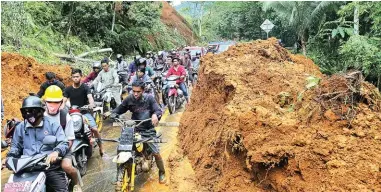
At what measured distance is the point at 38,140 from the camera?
4930mm

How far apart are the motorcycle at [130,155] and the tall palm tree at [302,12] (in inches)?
650

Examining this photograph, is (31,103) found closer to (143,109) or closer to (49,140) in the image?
(49,140)

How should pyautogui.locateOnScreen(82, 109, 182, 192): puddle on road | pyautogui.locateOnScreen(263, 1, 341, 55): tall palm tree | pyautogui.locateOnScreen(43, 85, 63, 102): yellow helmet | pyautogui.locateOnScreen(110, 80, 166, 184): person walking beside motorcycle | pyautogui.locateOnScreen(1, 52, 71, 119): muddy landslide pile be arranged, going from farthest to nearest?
pyautogui.locateOnScreen(263, 1, 341, 55): tall palm tree < pyautogui.locateOnScreen(1, 52, 71, 119): muddy landslide pile < pyautogui.locateOnScreen(82, 109, 182, 192): puddle on road < pyautogui.locateOnScreen(110, 80, 166, 184): person walking beside motorcycle < pyautogui.locateOnScreen(43, 85, 63, 102): yellow helmet

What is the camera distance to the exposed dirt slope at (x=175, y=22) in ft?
163

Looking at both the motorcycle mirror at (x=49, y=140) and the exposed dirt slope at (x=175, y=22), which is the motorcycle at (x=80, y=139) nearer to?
the motorcycle mirror at (x=49, y=140)

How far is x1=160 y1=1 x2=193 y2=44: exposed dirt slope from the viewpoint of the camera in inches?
1956

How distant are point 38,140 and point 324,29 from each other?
1791 centimetres

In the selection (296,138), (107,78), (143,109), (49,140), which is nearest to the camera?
(296,138)

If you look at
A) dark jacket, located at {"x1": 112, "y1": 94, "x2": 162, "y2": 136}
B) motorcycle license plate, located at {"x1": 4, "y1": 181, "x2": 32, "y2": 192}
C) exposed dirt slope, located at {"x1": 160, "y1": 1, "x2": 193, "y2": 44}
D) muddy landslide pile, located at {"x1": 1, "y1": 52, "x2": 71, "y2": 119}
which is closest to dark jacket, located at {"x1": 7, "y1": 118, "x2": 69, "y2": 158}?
motorcycle license plate, located at {"x1": 4, "y1": 181, "x2": 32, "y2": 192}

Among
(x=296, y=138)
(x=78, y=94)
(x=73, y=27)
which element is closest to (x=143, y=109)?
(x=78, y=94)

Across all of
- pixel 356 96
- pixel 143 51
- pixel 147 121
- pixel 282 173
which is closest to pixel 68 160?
pixel 147 121

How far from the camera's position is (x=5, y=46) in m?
15.4

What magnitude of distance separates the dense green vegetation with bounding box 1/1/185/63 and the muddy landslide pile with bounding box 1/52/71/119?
2.49m

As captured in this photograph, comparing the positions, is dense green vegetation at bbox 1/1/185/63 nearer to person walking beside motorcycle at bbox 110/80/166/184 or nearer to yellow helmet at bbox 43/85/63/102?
person walking beside motorcycle at bbox 110/80/166/184
